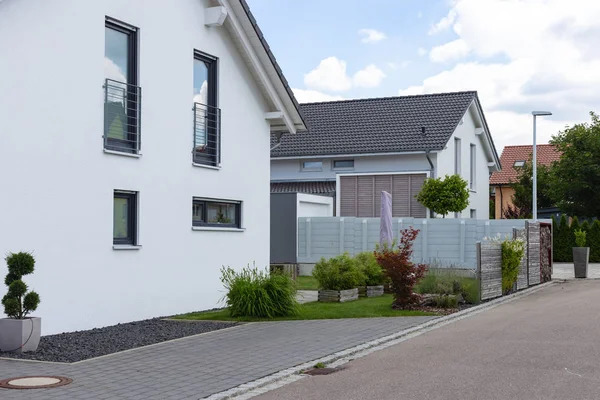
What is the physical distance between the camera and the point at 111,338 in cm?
1180

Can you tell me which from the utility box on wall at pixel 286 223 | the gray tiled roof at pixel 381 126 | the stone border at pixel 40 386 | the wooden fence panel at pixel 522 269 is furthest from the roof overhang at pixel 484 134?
the stone border at pixel 40 386

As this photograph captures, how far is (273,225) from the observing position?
28297 mm

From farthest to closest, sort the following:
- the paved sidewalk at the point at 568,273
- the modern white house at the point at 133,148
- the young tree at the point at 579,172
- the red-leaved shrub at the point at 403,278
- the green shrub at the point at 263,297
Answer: the young tree at the point at 579,172
the paved sidewalk at the point at 568,273
the red-leaved shrub at the point at 403,278
the green shrub at the point at 263,297
the modern white house at the point at 133,148

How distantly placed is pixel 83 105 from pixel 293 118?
677cm

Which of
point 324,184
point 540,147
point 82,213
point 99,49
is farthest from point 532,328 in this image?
point 540,147

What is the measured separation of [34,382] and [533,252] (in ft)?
58.7

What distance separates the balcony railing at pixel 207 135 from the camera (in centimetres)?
1588

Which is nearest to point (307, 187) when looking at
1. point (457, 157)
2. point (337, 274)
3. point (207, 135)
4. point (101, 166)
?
point (457, 157)

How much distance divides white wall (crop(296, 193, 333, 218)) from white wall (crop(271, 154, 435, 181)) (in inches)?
163

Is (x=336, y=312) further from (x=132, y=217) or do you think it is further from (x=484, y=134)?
(x=484, y=134)

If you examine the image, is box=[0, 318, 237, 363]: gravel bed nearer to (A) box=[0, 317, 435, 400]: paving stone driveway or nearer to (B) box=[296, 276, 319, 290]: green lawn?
(A) box=[0, 317, 435, 400]: paving stone driveway

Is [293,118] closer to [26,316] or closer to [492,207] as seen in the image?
[26,316]

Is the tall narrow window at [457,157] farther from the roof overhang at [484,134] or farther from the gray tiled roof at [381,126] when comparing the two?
the roof overhang at [484,134]

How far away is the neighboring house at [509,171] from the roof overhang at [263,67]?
134 feet
